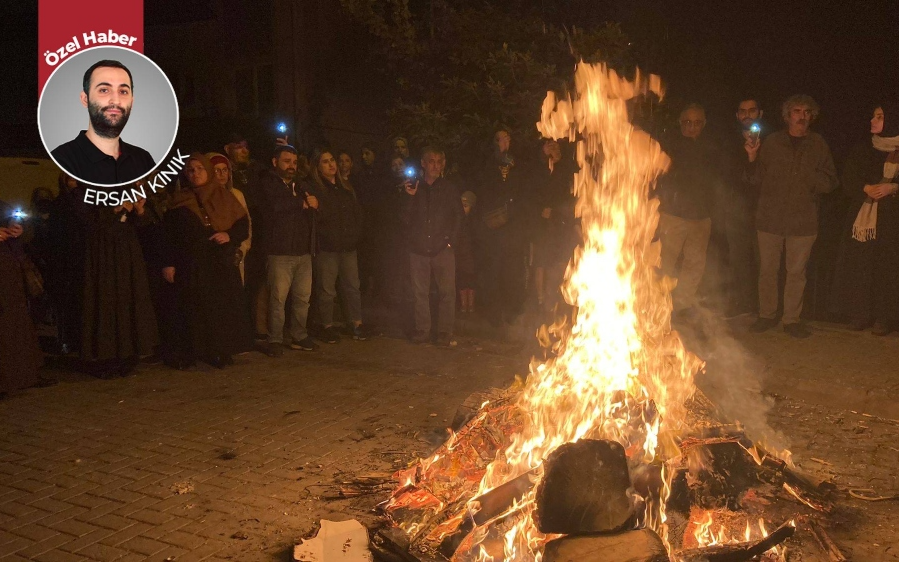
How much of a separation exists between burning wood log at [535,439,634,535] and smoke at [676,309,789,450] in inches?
75.1

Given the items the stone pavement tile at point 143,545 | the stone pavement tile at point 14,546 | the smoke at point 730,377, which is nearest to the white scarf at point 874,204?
the smoke at point 730,377

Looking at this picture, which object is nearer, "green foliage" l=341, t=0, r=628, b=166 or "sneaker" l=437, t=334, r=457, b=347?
"sneaker" l=437, t=334, r=457, b=347

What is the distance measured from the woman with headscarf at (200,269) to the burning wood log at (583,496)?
17.7ft

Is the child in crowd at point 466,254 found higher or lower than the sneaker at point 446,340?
higher

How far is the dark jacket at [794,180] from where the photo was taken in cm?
853

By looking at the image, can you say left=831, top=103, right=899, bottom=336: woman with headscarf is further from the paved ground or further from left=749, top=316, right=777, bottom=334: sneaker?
A: left=749, top=316, right=777, bottom=334: sneaker

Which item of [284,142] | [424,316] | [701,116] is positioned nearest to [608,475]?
[424,316]

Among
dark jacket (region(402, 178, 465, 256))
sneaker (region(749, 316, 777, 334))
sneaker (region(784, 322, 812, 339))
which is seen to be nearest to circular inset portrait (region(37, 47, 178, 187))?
dark jacket (region(402, 178, 465, 256))

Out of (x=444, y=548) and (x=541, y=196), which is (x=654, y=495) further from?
(x=541, y=196)

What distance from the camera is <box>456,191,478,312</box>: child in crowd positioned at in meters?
9.88

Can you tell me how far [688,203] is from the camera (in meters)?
8.87

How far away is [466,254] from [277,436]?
15.8ft

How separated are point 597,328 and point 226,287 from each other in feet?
15.5

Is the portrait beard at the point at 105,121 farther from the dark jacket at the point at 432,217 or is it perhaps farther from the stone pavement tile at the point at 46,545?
the stone pavement tile at the point at 46,545
